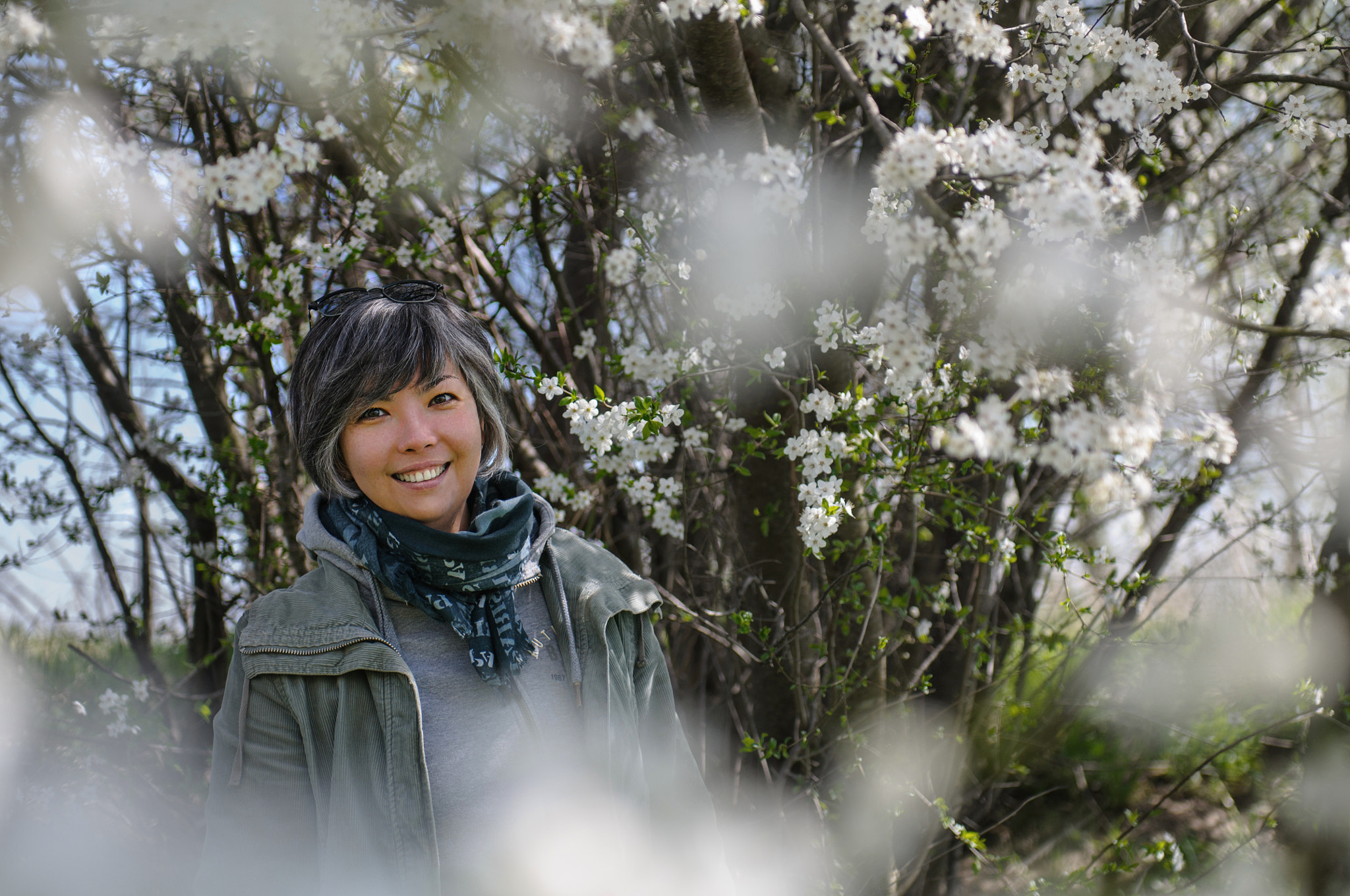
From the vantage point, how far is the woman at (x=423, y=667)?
1314 millimetres

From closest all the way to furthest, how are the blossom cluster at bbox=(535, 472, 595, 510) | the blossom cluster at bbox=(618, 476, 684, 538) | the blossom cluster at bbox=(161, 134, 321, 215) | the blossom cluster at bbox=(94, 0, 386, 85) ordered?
the blossom cluster at bbox=(94, 0, 386, 85)
the blossom cluster at bbox=(161, 134, 321, 215)
the blossom cluster at bbox=(618, 476, 684, 538)
the blossom cluster at bbox=(535, 472, 595, 510)

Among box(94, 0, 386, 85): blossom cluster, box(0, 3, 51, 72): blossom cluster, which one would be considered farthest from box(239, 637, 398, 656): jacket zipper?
box(0, 3, 51, 72): blossom cluster

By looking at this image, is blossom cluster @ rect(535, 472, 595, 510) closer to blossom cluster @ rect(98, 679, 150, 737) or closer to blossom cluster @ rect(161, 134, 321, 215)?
blossom cluster @ rect(161, 134, 321, 215)

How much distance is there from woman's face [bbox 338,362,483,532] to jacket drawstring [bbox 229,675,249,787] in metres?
0.37

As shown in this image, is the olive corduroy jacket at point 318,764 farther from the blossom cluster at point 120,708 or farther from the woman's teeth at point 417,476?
the blossom cluster at point 120,708

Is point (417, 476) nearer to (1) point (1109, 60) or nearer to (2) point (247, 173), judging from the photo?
(2) point (247, 173)

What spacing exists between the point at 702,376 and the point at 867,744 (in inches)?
45.8

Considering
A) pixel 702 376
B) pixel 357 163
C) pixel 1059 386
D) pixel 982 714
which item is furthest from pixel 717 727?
pixel 357 163

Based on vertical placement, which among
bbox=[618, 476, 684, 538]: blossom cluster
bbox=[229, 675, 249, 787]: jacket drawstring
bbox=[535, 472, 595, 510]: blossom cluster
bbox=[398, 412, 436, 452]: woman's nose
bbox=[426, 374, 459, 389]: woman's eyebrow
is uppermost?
bbox=[426, 374, 459, 389]: woman's eyebrow

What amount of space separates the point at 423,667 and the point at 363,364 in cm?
53

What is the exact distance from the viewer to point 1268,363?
2.58m

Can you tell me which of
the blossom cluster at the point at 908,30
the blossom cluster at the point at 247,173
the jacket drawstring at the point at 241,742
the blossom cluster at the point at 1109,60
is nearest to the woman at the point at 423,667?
the jacket drawstring at the point at 241,742

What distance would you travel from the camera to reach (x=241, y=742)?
1.31 metres

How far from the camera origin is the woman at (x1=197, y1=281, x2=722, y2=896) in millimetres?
1314
